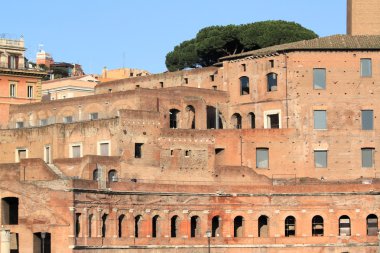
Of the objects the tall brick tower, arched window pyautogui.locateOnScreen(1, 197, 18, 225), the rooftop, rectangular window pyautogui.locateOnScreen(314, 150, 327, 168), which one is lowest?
arched window pyautogui.locateOnScreen(1, 197, 18, 225)

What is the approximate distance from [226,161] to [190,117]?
4.75 m

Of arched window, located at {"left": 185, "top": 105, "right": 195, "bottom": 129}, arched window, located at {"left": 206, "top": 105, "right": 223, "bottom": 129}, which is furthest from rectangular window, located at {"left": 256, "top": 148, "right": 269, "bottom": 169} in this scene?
arched window, located at {"left": 185, "top": 105, "right": 195, "bottom": 129}

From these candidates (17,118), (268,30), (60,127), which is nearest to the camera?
(60,127)

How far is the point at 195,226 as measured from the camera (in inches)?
3280

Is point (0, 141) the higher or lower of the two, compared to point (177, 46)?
lower

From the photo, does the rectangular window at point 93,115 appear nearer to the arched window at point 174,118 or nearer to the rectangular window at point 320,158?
the arched window at point 174,118

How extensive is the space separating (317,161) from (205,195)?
A: 9.53m

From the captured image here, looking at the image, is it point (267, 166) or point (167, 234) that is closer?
point (167, 234)

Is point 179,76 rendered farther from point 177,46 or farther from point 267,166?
point 177,46

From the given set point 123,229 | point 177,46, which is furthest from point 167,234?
point 177,46

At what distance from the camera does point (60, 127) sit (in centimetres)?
8744

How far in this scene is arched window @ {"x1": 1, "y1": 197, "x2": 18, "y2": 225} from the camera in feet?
251

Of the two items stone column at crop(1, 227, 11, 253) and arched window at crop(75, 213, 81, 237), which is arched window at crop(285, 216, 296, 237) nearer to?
arched window at crop(75, 213, 81, 237)

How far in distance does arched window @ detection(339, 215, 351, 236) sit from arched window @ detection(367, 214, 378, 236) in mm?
1361
